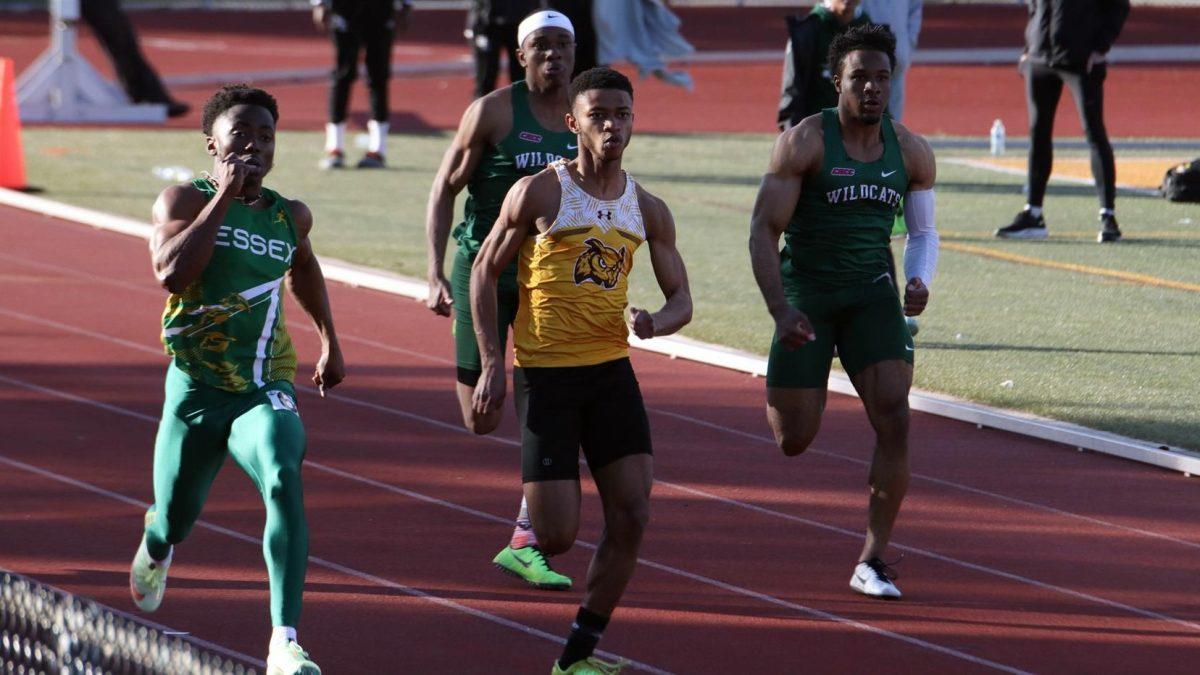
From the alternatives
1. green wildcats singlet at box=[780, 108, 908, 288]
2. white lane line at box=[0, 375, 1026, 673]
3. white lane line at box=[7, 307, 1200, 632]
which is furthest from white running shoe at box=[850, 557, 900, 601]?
green wildcats singlet at box=[780, 108, 908, 288]

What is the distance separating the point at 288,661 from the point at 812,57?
588 centimetres

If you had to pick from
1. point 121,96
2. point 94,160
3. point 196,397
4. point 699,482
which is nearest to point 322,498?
point 699,482

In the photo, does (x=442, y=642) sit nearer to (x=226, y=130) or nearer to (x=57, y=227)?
(x=226, y=130)

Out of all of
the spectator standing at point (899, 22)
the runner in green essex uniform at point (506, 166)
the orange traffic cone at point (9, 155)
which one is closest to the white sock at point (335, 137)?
the orange traffic cone at point (9, 155)

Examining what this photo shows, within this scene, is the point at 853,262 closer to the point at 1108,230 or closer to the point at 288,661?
the point at 288,661

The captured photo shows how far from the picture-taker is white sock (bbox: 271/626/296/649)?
18.6 feet

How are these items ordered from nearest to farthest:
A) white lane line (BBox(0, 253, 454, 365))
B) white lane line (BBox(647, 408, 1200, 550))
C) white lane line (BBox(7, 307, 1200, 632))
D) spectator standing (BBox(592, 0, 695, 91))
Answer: white lane line (BBox(7, 307, 1200, 632)) → white lane line (BBox(647, 408, 1200, 550)) → white lane line (BBox(0, 253, 454, 365)) → spectator standing (BBox(592, 0, 695, 91))

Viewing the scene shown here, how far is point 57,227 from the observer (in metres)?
15.7

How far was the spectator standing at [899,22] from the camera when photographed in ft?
43.5

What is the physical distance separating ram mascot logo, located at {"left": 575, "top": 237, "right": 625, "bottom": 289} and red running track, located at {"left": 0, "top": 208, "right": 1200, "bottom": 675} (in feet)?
4.16

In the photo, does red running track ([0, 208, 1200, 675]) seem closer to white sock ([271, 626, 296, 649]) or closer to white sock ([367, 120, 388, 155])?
white sock ([271, 626, 296, 649])

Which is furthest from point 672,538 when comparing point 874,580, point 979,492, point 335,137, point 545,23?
point 335,137

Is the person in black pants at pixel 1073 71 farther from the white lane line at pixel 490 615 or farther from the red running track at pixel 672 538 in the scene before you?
the white lane line at pixel 490 615

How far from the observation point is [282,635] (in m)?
5.67
